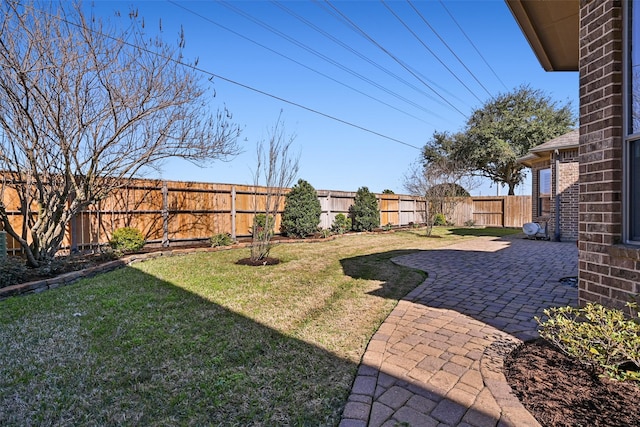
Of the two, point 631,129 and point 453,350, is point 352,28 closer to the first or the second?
point 631,129

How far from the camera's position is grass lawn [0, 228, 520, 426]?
2.03 m

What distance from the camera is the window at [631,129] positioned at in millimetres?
2221

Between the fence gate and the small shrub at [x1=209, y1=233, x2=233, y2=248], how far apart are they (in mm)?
15739

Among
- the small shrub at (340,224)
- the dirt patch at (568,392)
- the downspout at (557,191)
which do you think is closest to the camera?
the dirt patch at (568,392)

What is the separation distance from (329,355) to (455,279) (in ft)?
11.5

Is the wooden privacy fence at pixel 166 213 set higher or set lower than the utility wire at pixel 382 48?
lower

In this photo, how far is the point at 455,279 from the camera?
548 centimetres

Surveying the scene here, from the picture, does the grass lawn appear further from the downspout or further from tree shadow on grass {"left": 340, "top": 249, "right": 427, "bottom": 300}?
the downspout

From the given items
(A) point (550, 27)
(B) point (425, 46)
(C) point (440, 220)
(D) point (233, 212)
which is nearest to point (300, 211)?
(D) point (233, 212)

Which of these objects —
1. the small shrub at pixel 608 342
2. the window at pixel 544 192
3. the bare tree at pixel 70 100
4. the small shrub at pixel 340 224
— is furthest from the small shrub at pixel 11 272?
the window at pixel 544 192

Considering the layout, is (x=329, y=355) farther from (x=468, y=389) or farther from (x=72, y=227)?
(x=72, y=227)

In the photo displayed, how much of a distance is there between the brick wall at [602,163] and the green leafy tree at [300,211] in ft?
28.7

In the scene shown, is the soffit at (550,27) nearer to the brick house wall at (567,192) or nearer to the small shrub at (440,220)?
the brick house wall at (567,192)

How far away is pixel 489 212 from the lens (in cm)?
1908
